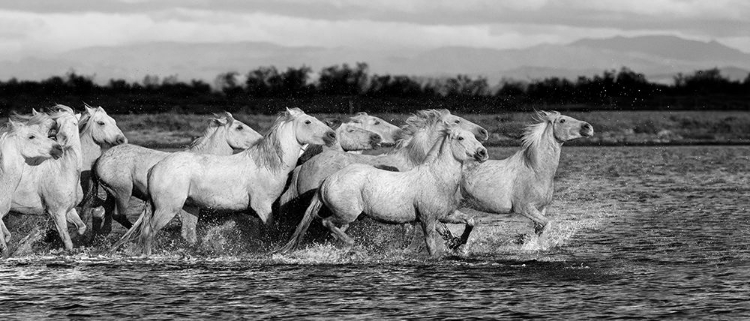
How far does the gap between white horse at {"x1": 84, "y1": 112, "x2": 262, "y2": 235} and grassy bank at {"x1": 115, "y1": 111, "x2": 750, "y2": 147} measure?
21.0m

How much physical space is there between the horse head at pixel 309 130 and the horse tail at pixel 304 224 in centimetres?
92

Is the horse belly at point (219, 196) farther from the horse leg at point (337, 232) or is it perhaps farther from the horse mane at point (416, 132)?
the horse mane at point (416, 132)

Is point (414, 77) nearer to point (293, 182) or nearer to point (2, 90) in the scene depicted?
point (2, 90)

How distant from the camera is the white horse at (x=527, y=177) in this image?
1320cm

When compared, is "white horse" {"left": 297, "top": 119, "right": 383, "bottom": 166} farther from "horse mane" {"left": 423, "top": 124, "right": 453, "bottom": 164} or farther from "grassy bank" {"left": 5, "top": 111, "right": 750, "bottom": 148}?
"grassy bank" {"left": 5, "top": 111, "right": 750, "bottom": 148}

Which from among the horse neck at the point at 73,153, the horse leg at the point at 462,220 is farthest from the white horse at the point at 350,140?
the horse neck at the point at 73,153

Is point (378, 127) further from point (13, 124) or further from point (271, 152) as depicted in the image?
point (13, 124)

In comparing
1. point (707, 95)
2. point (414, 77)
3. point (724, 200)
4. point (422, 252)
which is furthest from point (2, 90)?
point (422, 252)

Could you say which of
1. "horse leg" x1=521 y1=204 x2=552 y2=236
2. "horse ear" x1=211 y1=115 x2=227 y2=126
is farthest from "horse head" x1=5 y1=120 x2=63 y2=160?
"horse leg" x1=521 y1=204 x2=552 y2=236

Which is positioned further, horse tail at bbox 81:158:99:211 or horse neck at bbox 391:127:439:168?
horse tail at bbox 81:158:99:211

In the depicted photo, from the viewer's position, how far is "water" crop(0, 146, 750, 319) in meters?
9.82

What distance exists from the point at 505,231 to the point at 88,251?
505 centimetres

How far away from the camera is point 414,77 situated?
176 feet

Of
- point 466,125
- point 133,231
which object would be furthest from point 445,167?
point 133,231
